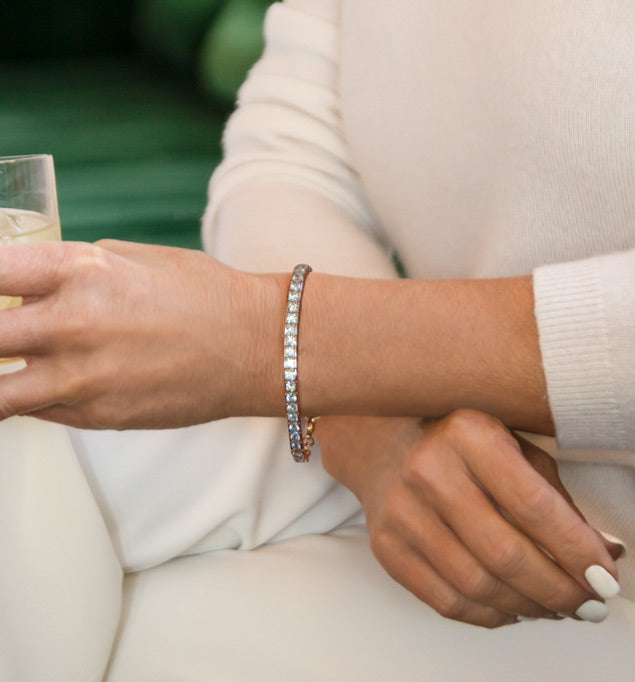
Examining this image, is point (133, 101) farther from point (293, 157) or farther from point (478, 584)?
point (478, 584)

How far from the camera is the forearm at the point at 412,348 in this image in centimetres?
33

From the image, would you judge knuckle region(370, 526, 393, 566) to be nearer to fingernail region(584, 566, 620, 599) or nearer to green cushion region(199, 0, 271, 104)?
fingernail region(584, 566, 620, 599)

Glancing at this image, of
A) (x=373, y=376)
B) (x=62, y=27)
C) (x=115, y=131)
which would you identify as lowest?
(x=115, y=131)

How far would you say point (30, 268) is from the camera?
287 mm

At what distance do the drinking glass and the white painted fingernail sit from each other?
0.24 metres

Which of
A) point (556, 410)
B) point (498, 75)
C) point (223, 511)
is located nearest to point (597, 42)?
point (498, 75)

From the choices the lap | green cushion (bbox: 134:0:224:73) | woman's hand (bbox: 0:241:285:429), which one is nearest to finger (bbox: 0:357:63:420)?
woman's hand (bbox: 0:241:285:429)

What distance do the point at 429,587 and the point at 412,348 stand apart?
10 cm

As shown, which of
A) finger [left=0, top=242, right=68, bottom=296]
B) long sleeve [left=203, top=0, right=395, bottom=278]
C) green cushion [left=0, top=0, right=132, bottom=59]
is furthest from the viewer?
green cushion [left=0, top=0, right=132, bottom=59]

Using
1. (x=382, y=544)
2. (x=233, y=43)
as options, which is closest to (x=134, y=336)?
(x=382, y=544)

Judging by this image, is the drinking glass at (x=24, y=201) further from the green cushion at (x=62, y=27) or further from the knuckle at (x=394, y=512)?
the green cushion at (x=62, y=27)

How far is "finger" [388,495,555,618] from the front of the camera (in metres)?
0.33

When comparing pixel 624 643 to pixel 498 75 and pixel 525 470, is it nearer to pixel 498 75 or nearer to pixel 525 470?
pixel 525 470

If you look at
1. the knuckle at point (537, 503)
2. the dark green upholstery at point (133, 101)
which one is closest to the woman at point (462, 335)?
the knuckle at point (537, 503)
